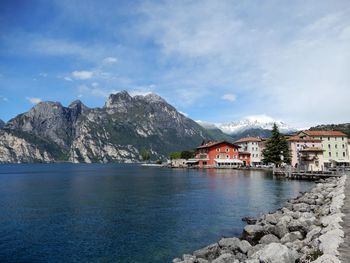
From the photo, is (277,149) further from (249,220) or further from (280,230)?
(280,230)

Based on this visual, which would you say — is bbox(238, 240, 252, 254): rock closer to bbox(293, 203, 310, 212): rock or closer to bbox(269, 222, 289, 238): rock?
bbox(269, 222, 289, 238): rock

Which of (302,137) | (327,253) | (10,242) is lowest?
(10,242)

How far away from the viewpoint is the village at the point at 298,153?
9725 cm

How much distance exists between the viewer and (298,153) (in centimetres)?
11819

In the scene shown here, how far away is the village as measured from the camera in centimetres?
9725

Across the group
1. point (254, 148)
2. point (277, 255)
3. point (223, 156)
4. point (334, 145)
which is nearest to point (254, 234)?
point (277, 255)

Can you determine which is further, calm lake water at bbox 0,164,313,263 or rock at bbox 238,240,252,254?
calm lake water at bbox 0,164,313,263

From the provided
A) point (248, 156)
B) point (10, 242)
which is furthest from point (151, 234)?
point (248, 156)

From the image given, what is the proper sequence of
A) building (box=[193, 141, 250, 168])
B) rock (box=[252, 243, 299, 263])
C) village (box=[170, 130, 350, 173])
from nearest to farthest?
rock (box=[252, 243, 299, 263]), village (box=[170, 130, 350, 173]), building (box=[193, 141, 250, 168])

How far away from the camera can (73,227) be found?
32.8 meters

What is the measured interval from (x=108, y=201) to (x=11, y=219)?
15.6 metres

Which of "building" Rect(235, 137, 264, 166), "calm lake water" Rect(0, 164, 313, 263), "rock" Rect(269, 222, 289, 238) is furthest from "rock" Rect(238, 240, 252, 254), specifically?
"building" Rect(235, 137, 264, 166)

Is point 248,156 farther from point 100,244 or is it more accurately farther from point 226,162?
point 100,244

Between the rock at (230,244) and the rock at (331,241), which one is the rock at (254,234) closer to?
the rock at (230,244)
